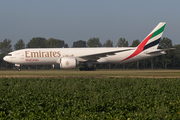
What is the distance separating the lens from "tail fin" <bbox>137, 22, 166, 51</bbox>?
34206 millimetres

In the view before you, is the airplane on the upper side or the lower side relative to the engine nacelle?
upper

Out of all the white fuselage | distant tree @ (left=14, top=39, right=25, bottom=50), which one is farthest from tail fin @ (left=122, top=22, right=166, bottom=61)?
distant tree @ (left=14, top=39, right=25, bottom=50)

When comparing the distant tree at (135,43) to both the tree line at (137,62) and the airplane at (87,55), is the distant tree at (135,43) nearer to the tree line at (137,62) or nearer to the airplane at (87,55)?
the tree line at (137,62)

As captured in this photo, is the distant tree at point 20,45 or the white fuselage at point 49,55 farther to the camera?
the distant tree at point 20,45

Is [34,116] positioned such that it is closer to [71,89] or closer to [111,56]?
[71,89]

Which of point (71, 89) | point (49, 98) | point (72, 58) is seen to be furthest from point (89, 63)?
point (49, 98)

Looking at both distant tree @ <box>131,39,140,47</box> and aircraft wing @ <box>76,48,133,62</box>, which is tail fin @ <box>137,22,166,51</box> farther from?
distant tree @ <box>131,39,140,47</box>

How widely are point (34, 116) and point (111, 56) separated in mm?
27299

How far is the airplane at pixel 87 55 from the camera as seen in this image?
32312 millimetres

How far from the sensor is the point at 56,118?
7.02m

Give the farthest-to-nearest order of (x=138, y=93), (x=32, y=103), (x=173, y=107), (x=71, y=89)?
(x=71, y=89) < (x=138, y=93) < (x=32, y=103) < (x=173, y=107)

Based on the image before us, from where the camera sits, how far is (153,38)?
34.4 meters

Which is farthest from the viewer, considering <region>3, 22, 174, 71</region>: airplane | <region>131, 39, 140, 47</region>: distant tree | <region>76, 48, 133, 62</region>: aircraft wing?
<region>131, 39, 140, 47</region>: distant tree

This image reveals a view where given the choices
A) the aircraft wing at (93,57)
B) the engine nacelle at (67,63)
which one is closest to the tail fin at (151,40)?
the aircraft wing at (93,57)
